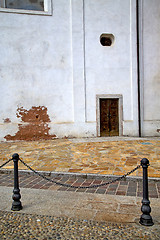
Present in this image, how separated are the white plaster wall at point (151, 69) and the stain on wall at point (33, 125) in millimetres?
5240

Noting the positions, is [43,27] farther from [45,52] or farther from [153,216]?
[153,216]

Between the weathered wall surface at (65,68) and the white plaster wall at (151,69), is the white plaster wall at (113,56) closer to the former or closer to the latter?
the weathered wall surface at (65,68)

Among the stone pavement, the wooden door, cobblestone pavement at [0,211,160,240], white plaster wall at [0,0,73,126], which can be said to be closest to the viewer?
cobblestone pavement at [0,211,160,240]

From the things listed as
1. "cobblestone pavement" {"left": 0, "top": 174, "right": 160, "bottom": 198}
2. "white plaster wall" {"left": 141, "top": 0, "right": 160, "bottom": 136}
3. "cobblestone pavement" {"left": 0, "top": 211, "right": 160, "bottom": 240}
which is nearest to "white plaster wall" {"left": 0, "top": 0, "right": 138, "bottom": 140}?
"white plaster wall" {"left": 141, "top": 0, "right": 160, "bottom": 136}

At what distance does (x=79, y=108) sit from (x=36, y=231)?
334 inches

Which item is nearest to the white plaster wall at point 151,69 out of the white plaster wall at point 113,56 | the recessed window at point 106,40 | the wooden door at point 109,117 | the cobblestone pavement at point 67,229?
the white plaster wall at point 113,56

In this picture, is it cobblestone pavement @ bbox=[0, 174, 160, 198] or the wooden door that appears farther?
the wooden door

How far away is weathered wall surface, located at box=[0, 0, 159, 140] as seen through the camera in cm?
1055

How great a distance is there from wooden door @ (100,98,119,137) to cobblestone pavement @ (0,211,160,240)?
332 inches

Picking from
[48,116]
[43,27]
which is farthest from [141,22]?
[48,116]

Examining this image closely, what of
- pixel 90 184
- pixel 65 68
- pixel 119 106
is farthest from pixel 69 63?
pixel 90 184

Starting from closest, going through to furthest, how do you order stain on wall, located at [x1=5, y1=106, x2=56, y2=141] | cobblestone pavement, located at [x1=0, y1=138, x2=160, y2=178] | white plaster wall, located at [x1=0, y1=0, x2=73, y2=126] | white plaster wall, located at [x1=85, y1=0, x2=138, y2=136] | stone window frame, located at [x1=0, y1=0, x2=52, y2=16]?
cobblestone pavement, located at [x1=0, y1=138, x2=160, y2=178] < stone window frame, located at [x1=0, y1=0, x2=52, y2=16] < white plaster wall, located at [x1=0, y1=0, x2=73, y2=126] < stain on wall, located at [x1=5, y1=106, x2=56, y2=141] < white plaster wall, located at [x1=85, y1=0, x2=138, y2=136]

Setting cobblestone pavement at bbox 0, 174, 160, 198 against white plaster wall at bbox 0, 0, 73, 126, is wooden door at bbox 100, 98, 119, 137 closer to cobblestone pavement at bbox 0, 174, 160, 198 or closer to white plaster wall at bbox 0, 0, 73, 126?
white plaster wall at bbox 0, 0, 73, 126

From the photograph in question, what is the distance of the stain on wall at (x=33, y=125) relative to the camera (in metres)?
10.7
